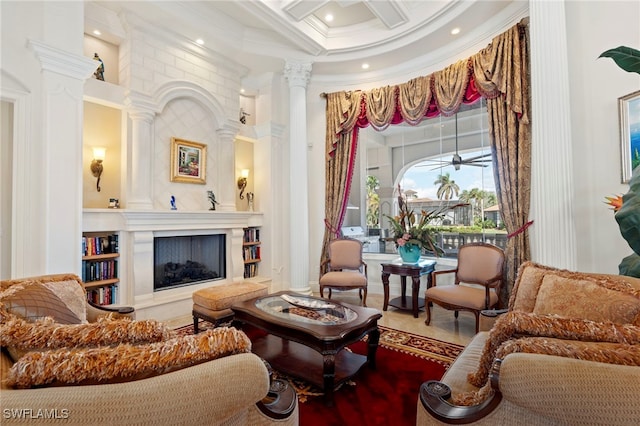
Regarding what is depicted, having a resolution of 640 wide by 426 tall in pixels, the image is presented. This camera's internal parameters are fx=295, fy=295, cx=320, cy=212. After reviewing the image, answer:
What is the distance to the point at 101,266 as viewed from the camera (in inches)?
133

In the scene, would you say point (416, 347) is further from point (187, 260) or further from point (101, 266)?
point (101, 266)

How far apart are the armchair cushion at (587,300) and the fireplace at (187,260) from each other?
13.2 feet

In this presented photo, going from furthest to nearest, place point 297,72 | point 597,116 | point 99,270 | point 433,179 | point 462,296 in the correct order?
point 297,72 < point 433,179 < point 99,270 < point 462,296 < point 597,116

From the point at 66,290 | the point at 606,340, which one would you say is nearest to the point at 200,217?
the point at 66,290

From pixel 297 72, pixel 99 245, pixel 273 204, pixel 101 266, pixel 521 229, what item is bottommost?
pixel 101 266

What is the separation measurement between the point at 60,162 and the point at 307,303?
106 inches

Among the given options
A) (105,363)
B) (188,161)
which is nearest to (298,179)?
(188,161)

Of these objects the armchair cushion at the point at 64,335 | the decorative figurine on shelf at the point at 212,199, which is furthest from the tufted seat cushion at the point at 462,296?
the decorative figurine on shelf at the point at 212,199

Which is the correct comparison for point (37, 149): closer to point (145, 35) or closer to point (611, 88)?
point (145, 35)

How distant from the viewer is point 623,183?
7.75 feet

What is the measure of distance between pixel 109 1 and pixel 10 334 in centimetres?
402

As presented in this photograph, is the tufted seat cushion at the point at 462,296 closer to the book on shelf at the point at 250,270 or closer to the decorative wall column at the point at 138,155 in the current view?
the book on shelf at the point at 250,270

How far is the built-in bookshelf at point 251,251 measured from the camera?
492cm

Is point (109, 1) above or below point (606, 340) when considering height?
above
